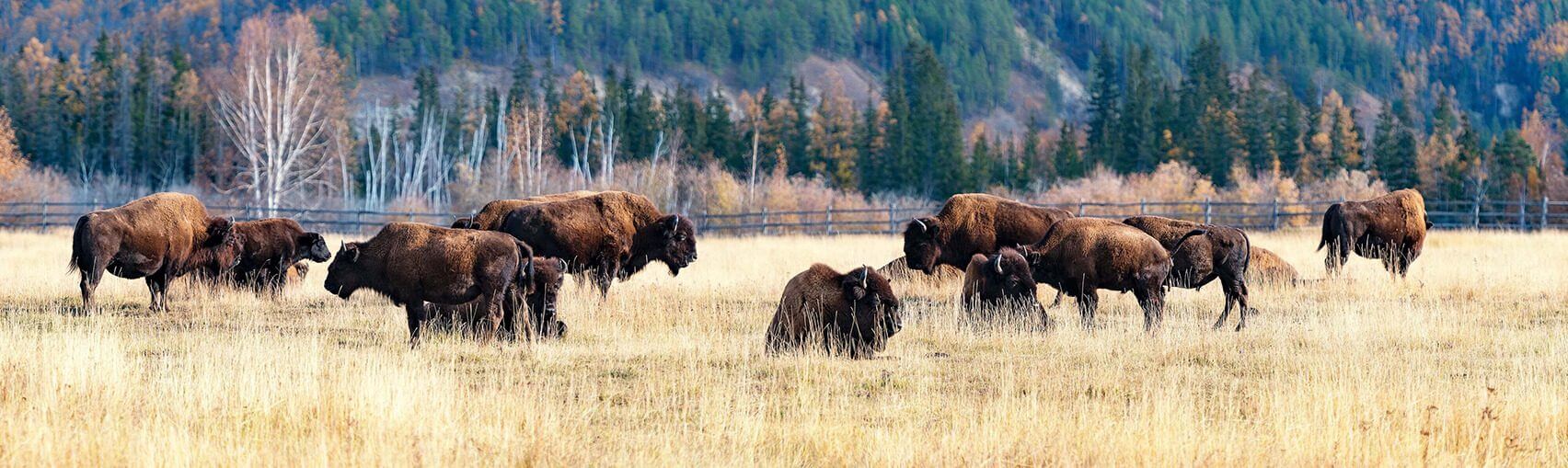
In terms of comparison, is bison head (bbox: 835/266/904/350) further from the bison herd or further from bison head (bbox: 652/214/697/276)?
bison head (bbox: 652/214/697/276)

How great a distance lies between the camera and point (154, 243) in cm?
1368

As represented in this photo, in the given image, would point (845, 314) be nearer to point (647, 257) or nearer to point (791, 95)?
point (647, 257)

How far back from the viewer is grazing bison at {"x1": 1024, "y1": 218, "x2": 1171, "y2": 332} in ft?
39.3

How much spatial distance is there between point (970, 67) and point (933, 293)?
148 m

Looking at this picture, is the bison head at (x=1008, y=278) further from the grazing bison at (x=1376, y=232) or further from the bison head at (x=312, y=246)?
the bison head at (x=312, y=246)

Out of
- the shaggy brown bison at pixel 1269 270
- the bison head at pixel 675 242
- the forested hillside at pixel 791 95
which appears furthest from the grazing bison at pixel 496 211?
the forested hillside at pixel 791 95

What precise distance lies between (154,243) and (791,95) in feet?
263

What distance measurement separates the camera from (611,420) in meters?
7.83

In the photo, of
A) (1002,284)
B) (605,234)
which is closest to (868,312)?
(1002,284)

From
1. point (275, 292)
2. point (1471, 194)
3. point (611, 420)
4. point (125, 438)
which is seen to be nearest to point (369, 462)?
point (125, 438)

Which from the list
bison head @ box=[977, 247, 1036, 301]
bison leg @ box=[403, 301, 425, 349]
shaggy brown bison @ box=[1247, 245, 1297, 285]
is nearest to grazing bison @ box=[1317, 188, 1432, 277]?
shaggy brown bison @ box=[1247, 245, 1297, 285]

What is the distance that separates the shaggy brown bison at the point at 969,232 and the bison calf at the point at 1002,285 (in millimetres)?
2328

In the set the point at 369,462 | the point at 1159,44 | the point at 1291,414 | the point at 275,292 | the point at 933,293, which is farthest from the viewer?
the point at 1159,44

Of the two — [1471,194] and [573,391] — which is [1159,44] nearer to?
[1471,194]
